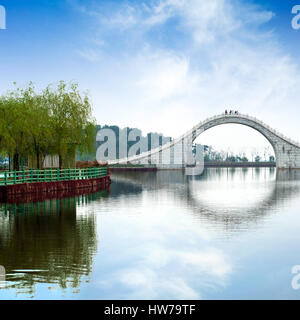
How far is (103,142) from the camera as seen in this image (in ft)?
447

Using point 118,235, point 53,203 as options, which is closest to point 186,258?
point 118,235

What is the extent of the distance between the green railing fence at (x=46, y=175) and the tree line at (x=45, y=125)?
6.05 ft

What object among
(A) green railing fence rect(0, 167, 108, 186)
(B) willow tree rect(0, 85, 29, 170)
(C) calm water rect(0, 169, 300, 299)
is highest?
(B) willow tree rect(0, 85, 29, 170)

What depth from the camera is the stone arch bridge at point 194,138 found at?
8874 cm

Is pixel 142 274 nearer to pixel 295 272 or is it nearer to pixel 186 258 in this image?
pixel 186 258

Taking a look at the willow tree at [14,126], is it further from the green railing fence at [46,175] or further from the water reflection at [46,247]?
the water reflection at [46,247]

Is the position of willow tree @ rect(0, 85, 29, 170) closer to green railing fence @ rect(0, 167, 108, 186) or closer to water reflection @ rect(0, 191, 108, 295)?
green railing fence @ rect(0, 167, 108, 186)

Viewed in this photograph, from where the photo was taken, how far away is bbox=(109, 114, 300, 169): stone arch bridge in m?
88.7

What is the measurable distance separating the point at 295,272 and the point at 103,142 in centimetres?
12972

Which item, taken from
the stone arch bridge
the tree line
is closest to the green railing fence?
the tree line

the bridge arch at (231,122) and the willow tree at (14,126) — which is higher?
the bridge arch at (231,122)

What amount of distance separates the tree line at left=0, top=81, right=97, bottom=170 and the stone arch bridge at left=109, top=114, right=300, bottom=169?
53.1 metres

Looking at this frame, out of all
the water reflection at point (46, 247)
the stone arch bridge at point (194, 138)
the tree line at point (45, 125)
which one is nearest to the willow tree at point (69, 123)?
the tree line at point (45, 125)

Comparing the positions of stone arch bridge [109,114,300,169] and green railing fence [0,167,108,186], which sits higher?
stone arch bridge [109,114,300,169]
